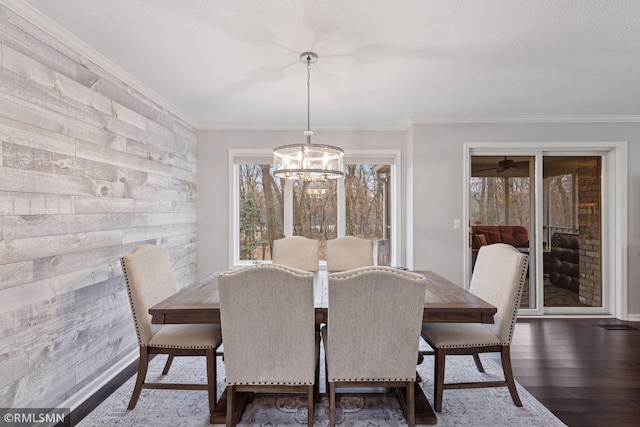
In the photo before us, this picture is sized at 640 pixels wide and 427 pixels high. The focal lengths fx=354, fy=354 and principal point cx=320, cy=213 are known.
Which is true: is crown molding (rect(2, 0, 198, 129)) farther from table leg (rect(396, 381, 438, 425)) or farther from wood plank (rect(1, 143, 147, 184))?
table leg (rect(396, 381, 438, 425))

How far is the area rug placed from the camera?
6.85ft

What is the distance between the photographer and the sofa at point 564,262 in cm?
426

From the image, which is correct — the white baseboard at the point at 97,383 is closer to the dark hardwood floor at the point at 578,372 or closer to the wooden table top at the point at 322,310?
the dark hardwood floor at the point at 578,372

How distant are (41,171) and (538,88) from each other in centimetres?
383

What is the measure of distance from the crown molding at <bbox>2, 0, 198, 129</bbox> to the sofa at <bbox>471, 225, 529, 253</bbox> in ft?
12.3

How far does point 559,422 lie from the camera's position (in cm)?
207

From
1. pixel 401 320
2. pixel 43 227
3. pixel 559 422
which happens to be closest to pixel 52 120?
pixel 43 227

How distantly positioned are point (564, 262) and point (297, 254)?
10.8ft

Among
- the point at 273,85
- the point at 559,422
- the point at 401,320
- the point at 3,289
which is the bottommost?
the point at 559,422

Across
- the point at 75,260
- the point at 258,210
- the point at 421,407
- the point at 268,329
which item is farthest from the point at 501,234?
the point at 75,260

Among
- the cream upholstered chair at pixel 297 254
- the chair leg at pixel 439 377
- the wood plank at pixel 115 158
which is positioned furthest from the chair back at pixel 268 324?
the cream upholstered chair at pixel 297 254

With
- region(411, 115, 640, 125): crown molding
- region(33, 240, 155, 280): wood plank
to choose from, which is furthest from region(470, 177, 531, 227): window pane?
region(33, 240, 155, 280): wood plank

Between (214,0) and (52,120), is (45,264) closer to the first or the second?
(52,120)

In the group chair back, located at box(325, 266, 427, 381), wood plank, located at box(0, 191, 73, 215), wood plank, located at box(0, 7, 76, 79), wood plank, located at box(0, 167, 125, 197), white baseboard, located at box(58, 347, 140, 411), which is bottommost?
white baseboard, located at box(58, 347, 140, 411)
